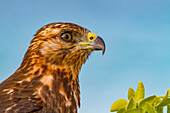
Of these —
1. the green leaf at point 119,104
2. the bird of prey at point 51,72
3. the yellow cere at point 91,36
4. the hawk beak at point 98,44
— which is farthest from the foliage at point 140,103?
the yellow cere at point 91,36

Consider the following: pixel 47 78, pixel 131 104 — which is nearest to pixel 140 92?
pixel 131 104

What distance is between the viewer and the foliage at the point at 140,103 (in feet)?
9.12

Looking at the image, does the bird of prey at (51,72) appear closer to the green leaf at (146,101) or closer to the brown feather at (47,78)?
the brown feather at (47,78)

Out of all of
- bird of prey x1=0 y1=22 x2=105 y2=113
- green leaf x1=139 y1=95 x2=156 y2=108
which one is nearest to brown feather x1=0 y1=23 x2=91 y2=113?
bird of prey x1=0 y1=22 x2=105 y2=113

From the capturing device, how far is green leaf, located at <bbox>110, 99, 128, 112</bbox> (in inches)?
125

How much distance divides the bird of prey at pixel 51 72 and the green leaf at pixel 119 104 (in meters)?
1.26

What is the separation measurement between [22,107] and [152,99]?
6.38 ft

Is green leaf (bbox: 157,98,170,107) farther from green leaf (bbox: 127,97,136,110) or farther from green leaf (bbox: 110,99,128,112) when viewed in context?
green leaf (bbox: 110,99,128,112)

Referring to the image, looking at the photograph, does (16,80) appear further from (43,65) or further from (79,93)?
(79,93)

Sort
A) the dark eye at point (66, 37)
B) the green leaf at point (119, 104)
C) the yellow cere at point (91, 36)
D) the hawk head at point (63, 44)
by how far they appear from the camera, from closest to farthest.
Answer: the green leaf at point (119, 104) → the hawk head at point (63, 44) → the dark eye at point (66, 37) → the yellow cere at point (91, 36)

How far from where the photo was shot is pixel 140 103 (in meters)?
2.96

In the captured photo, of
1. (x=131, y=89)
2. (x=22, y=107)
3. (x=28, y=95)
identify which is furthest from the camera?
(x=28, y=95)

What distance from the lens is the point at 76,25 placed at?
213 inches

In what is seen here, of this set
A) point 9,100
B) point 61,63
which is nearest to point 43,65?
point 61,63
